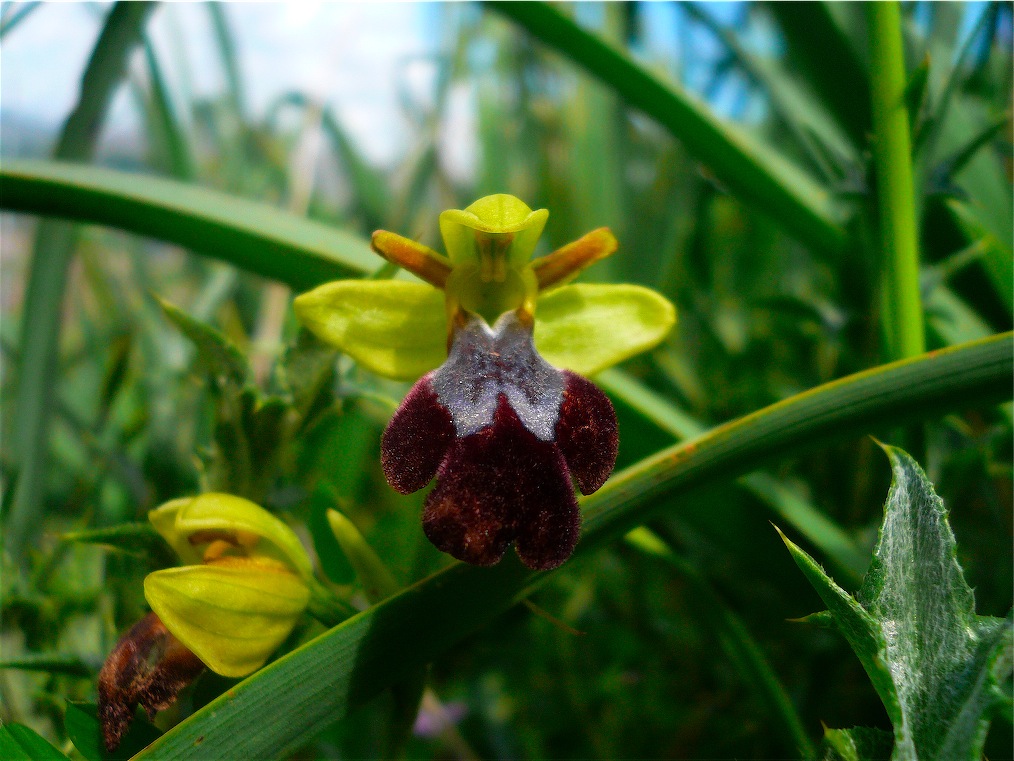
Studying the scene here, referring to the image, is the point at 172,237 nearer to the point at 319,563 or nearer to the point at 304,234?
the point at 304,234

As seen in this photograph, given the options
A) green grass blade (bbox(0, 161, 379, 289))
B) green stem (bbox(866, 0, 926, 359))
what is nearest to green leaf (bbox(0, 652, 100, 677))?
green grass blade (bbox(0, 161, 379, 289))

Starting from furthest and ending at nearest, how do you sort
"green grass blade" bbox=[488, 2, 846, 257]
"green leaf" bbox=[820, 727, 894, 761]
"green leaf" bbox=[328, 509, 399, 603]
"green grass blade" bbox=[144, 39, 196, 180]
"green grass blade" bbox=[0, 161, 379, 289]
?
"green grass blade" bbox=[144, 39, 196, 180] → "green grass blade" bbox=[488, 2, 846, 257] → "green grass blade" bbox=[0, 161, 379, 289] → "green leaf" bbox=[328, 509, 399, 603] → "green leaf" bbox=[820, 727, 894, 761]

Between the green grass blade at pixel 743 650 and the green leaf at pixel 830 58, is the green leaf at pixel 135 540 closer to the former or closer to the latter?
the green grass blade at pixel 743 650

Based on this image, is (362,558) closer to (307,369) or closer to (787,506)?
(307,369)

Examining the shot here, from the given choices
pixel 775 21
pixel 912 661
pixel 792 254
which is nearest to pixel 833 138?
pixel 775 21

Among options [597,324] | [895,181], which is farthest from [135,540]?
[895,181]

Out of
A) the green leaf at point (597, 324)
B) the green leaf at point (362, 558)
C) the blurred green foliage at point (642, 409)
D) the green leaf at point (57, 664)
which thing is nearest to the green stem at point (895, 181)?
the blurred green foliage at point (642, 409)

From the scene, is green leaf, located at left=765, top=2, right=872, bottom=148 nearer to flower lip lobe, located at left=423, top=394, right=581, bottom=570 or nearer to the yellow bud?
flower lip lobe, located at left=423, top=394, right=581, bottom=570
